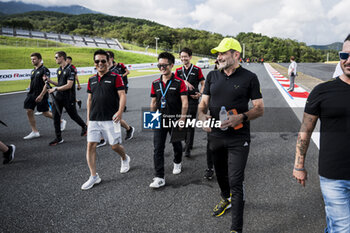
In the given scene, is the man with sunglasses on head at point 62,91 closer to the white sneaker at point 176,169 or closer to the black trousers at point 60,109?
the black trousers at point 60,109

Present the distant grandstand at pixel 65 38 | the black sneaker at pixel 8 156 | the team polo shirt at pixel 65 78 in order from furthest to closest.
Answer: the distant grandstand at pixel 65 38 → the team polo shirt at pixel 65 78 → the black sneaker at pixel 8 156

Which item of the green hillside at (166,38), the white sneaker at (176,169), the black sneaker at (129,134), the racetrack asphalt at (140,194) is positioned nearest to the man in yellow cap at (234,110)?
the racetrack asphalt at (140,194)

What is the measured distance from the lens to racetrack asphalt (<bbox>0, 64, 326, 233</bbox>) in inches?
114

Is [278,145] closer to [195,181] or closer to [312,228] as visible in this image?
[195,181]

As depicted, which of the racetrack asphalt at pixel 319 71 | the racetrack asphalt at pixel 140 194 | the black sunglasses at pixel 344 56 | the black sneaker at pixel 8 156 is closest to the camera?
the black sunglasses at pixel 344 56

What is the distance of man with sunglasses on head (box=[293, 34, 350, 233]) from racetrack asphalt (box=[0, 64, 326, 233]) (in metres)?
1.07

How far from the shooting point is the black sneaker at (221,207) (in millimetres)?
3086

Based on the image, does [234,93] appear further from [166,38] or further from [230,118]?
[166,38]

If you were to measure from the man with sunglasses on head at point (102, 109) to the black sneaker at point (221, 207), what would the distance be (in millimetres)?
1981

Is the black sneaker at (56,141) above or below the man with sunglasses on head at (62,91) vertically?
below

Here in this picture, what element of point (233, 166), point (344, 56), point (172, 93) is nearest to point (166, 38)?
point (172, 93)

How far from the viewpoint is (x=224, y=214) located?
3107 mm

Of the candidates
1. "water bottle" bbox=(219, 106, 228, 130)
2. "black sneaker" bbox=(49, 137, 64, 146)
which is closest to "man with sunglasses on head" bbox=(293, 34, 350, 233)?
"water bottle" bbox=(219, 106, 228, 130)

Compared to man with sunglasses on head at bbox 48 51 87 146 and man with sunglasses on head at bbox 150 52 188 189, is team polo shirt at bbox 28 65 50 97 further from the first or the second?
man with sunglasses on head at bbox 150 52 188 189
